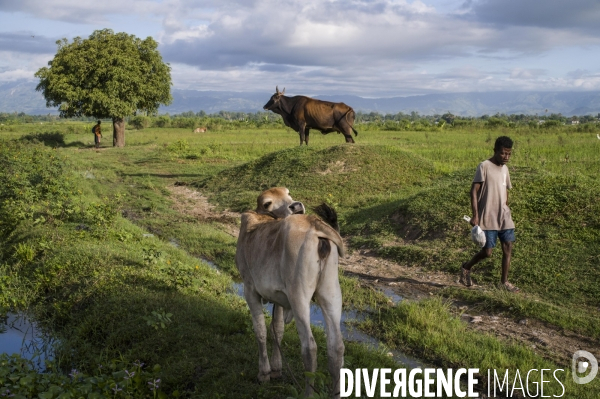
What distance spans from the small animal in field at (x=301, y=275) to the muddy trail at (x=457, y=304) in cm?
274

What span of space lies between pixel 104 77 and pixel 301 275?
28.4m

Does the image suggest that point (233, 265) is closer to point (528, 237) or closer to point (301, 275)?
point (528, 237)

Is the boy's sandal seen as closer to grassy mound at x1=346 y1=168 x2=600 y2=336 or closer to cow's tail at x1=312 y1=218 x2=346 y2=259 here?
grassy mound at x1=346 y1=168 x2=600 y2=336

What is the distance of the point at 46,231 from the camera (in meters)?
9.20

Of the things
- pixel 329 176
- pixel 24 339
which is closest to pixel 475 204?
pixel 24 339

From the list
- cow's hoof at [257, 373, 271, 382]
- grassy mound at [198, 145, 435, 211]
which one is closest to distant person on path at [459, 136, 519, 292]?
cow's hoof at [257, 373, 271, 382]

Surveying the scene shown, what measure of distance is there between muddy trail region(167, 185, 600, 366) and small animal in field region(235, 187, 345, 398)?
274 cm

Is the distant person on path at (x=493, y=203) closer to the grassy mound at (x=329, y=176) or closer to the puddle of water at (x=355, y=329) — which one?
the puddle of water at (x=355, y=329)

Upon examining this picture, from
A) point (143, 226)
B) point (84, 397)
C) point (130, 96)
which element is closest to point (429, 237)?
point (143, 226)

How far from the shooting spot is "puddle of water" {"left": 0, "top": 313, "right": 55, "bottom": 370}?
20.0 ft

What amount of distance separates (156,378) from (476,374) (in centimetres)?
278

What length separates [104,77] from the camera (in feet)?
96.9

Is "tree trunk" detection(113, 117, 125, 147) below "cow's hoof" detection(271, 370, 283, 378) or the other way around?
the other way around

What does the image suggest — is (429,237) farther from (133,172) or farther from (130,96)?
(130,96)
